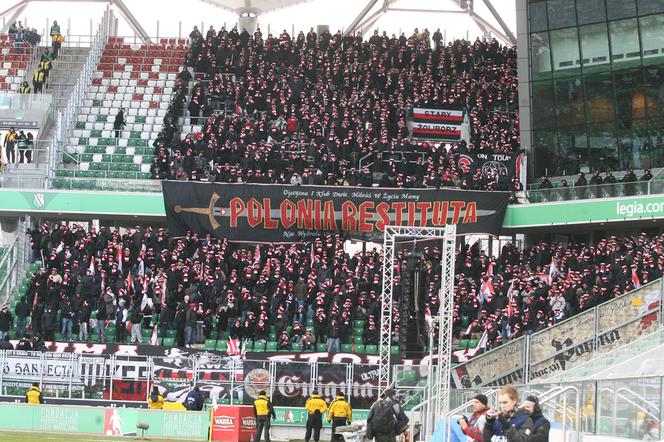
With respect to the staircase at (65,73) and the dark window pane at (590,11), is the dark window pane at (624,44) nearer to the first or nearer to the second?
the dark window pane at (590,11)

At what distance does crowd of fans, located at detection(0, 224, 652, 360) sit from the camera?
37137 millimetres

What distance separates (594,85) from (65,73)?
74.1 ft

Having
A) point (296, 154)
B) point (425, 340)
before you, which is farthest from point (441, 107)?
point (425, 340)

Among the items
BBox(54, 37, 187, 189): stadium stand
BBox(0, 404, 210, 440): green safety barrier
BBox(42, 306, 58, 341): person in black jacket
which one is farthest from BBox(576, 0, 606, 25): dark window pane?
BBox(0, 404, 210, 440): green safety barrier

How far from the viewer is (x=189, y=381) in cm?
3478

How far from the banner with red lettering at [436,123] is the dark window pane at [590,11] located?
20.3 ft

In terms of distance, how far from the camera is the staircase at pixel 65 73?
2151 inches

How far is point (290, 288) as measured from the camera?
4003 cm

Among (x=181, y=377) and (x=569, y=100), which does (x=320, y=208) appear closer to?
(x=569, y=100)

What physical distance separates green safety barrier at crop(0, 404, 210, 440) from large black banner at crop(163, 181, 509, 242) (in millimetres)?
14314

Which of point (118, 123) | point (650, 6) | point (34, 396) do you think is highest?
point (650, 6)

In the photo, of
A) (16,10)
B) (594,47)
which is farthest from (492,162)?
(16,10)

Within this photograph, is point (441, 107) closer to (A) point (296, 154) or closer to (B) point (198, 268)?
(A) point (296, 154)

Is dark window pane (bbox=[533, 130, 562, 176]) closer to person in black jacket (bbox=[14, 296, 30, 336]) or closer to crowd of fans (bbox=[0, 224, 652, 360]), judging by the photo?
crowd of fans (bbox=[0, 224, 652, 360])
